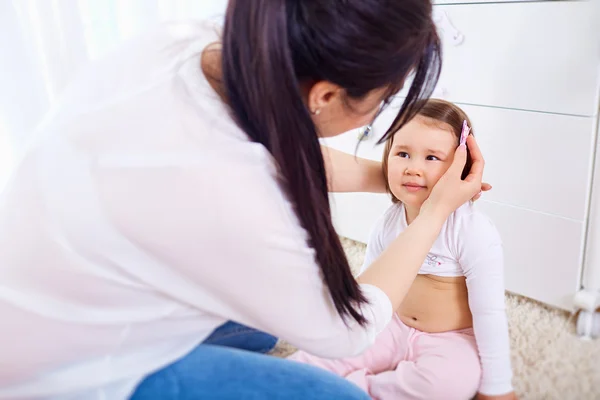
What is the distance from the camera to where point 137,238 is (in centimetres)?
54

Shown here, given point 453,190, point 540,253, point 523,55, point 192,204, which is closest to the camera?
point 192,204

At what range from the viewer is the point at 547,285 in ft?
3.76

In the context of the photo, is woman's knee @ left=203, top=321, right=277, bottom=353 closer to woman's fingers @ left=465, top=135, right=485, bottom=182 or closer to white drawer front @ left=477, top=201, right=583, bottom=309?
woman's fingers @ left=465, top=135, right=485, bottom=182

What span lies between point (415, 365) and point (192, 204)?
582 mm

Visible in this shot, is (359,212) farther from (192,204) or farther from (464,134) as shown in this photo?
(192,204)

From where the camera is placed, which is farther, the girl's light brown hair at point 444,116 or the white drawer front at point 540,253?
the white drawer front at point 540,253

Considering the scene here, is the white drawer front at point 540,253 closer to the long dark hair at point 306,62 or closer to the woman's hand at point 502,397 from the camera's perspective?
the woman's hand at point 502,397

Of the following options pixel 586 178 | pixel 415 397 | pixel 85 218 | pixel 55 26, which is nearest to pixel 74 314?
pixel 85 218

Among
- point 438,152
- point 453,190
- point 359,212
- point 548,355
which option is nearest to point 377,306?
point 453,190

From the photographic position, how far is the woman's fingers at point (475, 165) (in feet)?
2.64

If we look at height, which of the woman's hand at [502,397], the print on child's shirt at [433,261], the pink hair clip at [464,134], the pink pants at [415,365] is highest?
the pink hair clip at [464,134]

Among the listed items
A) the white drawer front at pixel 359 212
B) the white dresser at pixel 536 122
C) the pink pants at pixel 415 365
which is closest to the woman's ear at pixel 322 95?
the white dresser at pixel 536 122

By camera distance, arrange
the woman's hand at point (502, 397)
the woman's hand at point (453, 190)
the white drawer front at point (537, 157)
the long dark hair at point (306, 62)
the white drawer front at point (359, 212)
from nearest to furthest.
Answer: the long dark hair at point (306, 62)
the woman's hand at point (453, 190)
the woman's hand at point (502, 397)
the white drawer front at point (537, 157)
the white drawer front at point (359, 212)

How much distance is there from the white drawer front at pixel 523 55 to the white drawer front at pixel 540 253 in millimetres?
232
